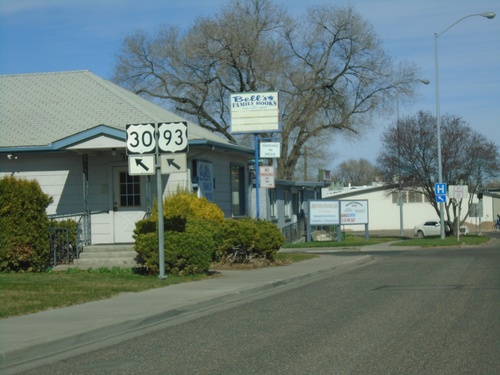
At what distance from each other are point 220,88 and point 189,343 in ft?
141

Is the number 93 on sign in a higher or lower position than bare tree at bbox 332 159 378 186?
lower

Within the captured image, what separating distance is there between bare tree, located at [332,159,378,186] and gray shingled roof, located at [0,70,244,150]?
9978cm

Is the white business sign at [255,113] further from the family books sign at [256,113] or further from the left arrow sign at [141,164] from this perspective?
the left arrow sign at [141,164]

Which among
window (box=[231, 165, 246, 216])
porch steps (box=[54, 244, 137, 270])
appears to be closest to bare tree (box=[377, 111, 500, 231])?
window (box=[231, 165, 246, 216])

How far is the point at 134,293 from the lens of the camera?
49.6 ft

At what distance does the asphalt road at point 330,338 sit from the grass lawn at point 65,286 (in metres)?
2.49

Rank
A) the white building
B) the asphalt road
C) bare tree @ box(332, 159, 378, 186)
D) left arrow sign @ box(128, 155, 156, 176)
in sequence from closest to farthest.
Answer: the asphalt road
left arrow sign @ box(128, 155, 156, 176)
the white building
bare tree @ box(332, 159, 378, 186)

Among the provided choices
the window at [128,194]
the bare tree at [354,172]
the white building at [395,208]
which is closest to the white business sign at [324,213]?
the window at [128,194]

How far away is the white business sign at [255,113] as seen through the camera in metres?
27.8

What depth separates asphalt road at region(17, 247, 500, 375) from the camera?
850 cm

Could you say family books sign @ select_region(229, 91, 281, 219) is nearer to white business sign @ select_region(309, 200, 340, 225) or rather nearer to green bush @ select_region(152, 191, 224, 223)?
green bush @ select_region(152, 191, 224, 223)

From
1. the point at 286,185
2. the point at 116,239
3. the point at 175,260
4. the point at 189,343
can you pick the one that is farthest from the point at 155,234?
the point at 286,185

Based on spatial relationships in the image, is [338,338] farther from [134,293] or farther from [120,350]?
[134,293]

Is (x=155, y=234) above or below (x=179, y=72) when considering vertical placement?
below
